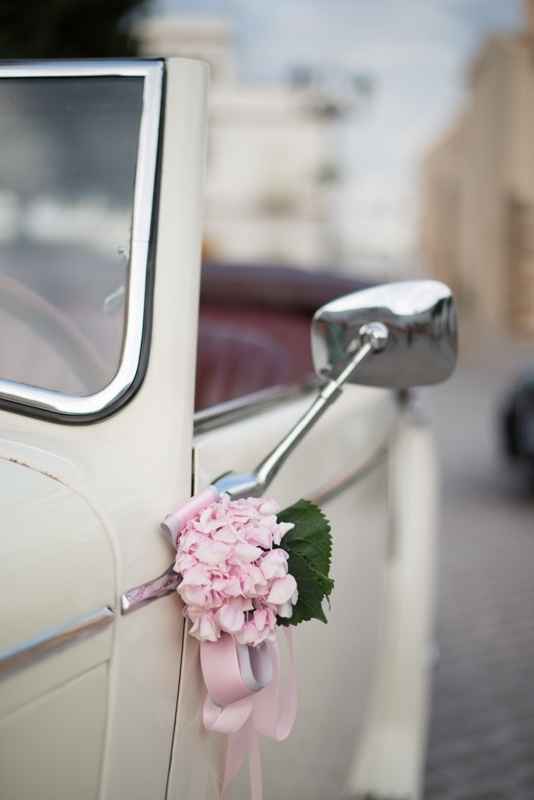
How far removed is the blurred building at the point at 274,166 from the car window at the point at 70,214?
3681cm

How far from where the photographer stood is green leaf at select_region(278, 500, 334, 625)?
1.42 m

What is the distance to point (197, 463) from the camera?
1477mm

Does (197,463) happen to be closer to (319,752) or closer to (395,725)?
(319,752)

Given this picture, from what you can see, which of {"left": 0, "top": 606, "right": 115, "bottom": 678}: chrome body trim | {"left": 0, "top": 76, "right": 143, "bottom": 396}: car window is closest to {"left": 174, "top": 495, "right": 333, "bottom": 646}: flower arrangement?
{"left": 0, "top": 606, "right": 115, "bottom": 678}: chrome body trim

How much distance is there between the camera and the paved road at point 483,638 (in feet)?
10.4

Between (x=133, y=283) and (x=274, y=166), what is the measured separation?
3936 centimetres

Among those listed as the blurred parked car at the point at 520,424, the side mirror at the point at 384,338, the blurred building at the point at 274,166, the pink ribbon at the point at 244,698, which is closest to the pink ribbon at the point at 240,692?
the pink ribbon at the point at 244,698

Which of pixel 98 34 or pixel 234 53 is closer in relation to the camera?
pixel 98 34

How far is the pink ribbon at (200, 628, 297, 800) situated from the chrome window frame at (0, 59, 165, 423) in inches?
13.4

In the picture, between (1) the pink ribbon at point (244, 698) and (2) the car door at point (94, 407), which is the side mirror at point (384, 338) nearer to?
(2) the car door at point (94, 407)

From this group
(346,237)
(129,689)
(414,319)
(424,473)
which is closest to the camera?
(129,689)

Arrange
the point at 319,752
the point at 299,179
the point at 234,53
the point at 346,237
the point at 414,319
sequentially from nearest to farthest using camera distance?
the point at 414,319 → the point at 319,752 → the point at 234,53 → the point at 299,179 → the point at 346,237

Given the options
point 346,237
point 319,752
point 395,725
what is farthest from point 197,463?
point 346,237

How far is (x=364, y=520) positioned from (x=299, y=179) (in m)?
39.6
